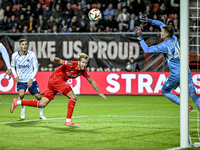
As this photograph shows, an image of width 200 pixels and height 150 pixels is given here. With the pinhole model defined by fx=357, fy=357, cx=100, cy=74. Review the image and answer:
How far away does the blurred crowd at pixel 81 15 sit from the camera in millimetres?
18234

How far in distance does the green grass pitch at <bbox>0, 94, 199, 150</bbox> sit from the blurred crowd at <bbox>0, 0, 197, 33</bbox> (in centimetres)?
676

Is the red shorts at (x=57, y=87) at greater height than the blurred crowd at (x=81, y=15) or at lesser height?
lesser

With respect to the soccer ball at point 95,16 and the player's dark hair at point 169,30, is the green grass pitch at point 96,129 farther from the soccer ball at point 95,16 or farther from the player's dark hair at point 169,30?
the soccer ball at point 95,16

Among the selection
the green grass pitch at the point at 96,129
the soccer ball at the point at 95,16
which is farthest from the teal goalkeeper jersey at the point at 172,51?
the soccer ball at the point at 95,16

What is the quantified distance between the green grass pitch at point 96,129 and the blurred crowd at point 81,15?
266 inches

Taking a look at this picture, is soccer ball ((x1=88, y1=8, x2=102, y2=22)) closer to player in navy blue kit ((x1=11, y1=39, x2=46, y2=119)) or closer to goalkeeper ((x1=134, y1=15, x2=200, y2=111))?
player in navy blue kit ((x1=11, y1=39, x2=46, y2=119))

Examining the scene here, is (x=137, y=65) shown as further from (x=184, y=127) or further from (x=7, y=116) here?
(x=184, y=127)

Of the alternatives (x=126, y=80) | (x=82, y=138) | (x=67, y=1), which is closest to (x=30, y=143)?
(x=82, y=138)

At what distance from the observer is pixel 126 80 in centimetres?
1653

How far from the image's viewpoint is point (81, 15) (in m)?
19.4

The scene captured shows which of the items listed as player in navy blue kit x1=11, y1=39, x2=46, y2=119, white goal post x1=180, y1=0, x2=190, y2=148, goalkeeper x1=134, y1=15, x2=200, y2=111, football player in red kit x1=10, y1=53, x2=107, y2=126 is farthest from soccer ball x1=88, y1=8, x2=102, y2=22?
white goal post x1=180, y1=0, x2=190, y2=148

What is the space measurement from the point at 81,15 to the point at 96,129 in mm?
12473

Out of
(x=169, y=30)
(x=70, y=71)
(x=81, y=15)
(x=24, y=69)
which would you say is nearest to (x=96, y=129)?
(x=70, y=71)

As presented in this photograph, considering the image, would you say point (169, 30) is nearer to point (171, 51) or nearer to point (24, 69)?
point (171, 51)
